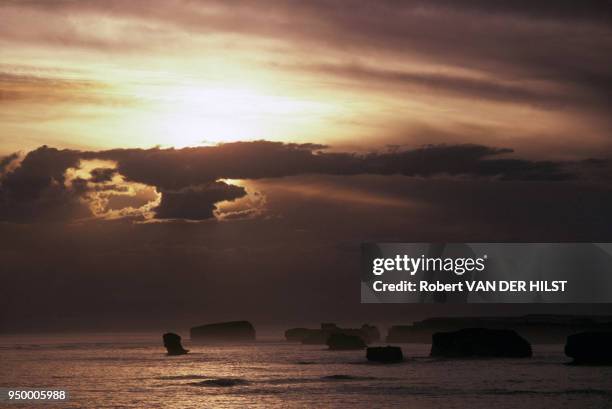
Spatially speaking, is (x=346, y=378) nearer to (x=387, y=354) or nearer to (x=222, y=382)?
(x=222, y=382)

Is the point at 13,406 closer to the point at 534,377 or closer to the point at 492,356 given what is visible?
the point at 534,377

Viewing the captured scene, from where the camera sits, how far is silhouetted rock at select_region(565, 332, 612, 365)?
499ft

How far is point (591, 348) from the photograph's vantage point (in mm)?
154875

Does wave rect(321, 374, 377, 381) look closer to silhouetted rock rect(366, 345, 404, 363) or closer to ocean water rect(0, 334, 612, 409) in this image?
ocean water rect(0, 334, 612, 409)

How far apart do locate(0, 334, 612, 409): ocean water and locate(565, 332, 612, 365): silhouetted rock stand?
243cm

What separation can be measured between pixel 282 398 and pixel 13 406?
2992 cm

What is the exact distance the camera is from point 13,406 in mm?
86312

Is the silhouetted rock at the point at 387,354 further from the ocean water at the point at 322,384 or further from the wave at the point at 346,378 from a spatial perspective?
the wave at the point at 346,378

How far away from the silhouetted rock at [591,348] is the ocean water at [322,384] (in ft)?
7.98

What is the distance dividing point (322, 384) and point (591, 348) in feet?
176

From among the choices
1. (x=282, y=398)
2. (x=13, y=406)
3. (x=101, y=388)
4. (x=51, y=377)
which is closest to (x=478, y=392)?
(x=282, y=398)

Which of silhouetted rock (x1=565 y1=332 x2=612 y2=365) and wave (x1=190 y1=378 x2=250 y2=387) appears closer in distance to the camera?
wave (x1=190 y1=378 x2=250 y2=387)

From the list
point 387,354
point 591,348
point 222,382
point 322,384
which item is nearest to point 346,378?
point 322,384

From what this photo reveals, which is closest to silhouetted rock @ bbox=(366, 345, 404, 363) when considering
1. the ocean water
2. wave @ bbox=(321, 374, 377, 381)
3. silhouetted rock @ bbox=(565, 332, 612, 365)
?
the ocean water
